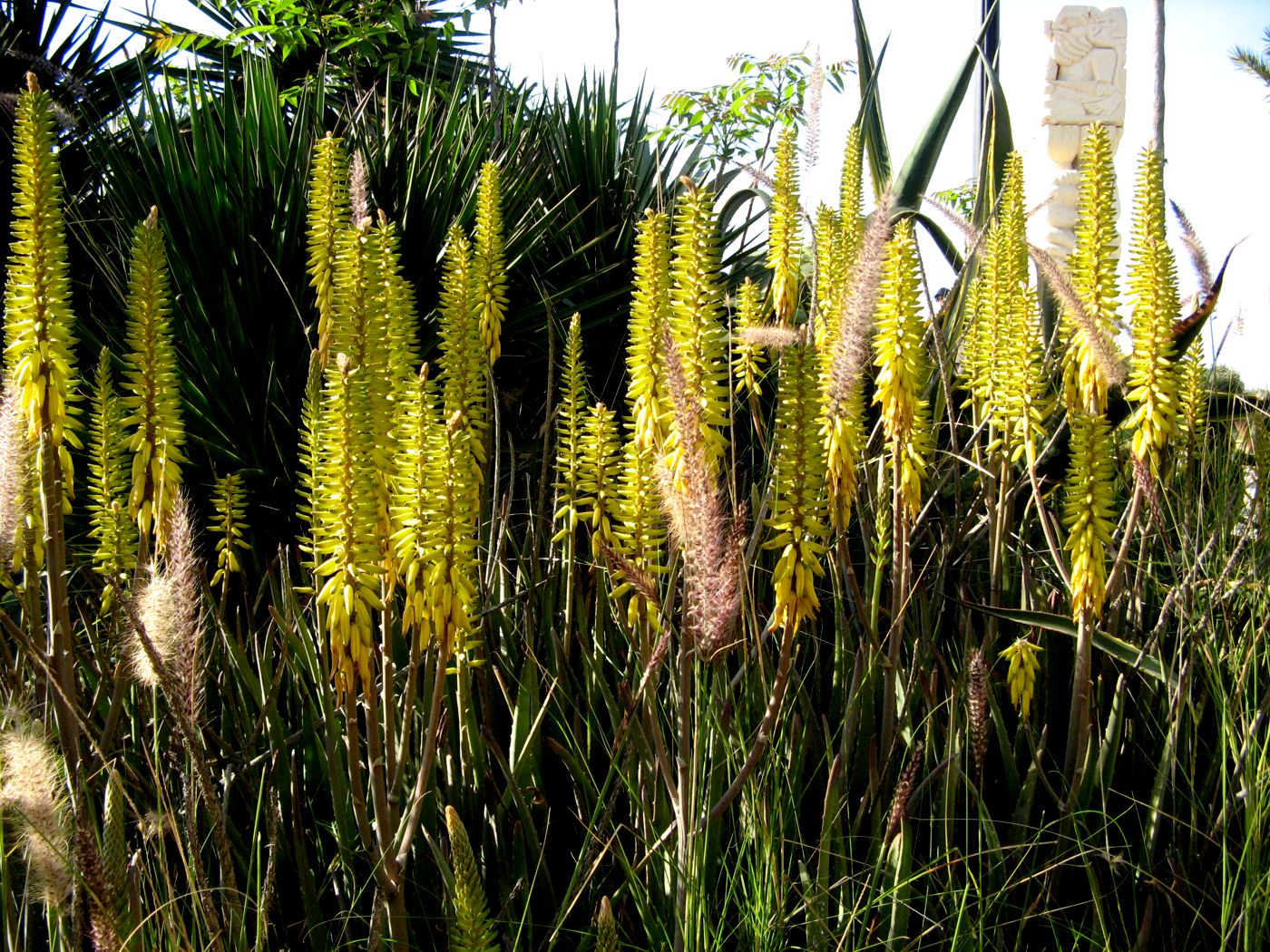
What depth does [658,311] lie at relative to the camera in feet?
5.19

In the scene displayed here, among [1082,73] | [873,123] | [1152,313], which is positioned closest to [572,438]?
[1152,313]

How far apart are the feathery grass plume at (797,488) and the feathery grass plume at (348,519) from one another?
556 mm

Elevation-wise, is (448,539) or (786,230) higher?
(786,230)

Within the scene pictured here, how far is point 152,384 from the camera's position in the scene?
5.79ft

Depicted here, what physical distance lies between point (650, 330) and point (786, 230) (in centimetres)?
91

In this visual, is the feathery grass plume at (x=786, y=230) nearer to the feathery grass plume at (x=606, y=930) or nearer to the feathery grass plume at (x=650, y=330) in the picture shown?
the feathery grass plume at (x=650, y=330)

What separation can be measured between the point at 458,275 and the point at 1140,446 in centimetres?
121

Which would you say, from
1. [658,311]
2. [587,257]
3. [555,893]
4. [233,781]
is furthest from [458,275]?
[587,257]

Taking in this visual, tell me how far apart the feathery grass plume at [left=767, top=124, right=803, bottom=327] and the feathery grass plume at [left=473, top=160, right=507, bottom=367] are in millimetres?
580

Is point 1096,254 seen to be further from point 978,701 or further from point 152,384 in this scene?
point 152,384

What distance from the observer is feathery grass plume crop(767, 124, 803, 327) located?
2.27m

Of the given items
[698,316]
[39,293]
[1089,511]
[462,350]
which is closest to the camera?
[698,316]

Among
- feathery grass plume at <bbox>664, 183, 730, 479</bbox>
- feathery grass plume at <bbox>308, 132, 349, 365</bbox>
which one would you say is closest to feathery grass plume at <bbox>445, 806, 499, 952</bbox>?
feathery grass plume at <bbox>664, 183, 730, 479</bbox>

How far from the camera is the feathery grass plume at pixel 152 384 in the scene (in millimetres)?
1690
